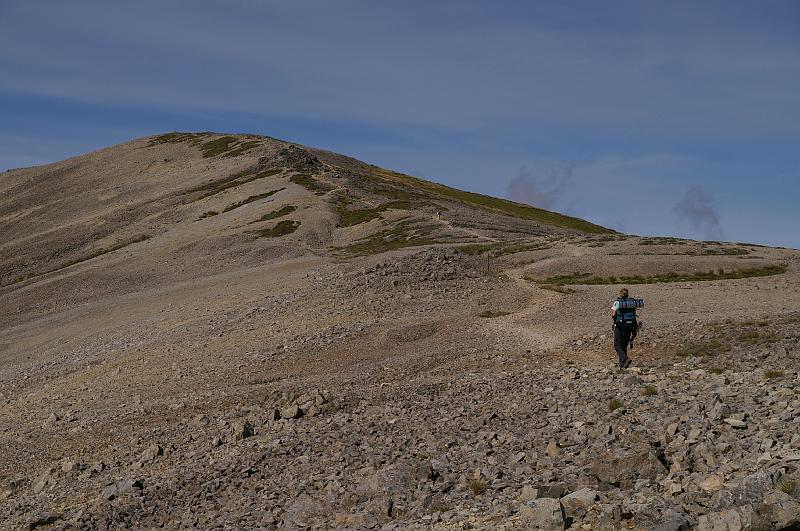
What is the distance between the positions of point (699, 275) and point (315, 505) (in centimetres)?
3712

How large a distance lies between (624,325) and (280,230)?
162ft

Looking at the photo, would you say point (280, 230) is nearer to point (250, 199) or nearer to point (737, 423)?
point (250, 199)

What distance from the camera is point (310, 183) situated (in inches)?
3580

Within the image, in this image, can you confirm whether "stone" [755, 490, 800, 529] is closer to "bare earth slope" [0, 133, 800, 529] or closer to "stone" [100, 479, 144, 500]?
"bare earth slope" [0, 133, 800, 529]

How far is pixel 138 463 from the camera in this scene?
23.9 m

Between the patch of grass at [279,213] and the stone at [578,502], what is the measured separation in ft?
207

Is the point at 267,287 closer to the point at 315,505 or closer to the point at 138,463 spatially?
the point at 138,463

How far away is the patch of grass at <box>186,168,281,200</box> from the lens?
310ft

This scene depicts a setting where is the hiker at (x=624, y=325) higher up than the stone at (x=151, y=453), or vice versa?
the hiker at (x=624, y=325)

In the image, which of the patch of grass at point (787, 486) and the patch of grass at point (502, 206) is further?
the patch of grass at point (502, 206)

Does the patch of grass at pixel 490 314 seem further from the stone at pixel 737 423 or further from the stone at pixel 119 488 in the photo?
the stone at pixel 737 423

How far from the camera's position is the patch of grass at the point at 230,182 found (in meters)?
94.4

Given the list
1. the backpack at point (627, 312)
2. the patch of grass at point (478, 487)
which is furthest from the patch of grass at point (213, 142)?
the patch of grass at point (478, 487)

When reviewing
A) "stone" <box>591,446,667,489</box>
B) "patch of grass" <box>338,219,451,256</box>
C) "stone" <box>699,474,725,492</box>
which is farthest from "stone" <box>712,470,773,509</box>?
"patch of grass" <box>338,219,451,256</box>
